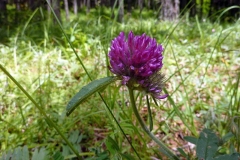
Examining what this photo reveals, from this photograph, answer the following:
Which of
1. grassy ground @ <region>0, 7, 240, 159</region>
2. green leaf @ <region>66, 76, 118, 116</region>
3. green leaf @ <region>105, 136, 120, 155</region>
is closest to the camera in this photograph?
green leaf @ <region>66, 76, 118, 116</region>

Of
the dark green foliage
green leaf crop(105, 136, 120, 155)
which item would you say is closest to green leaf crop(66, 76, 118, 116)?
green leaf crop(105, 136, 120, 155)

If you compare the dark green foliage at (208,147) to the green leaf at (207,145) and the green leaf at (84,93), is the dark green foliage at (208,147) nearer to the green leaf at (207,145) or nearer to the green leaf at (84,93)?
the green leaf at (207,145)

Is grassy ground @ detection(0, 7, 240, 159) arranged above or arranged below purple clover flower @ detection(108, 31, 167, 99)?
below

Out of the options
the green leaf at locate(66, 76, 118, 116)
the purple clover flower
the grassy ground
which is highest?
the purple clover flower

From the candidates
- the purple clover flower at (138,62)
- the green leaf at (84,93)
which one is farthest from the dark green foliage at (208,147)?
the green leaf at (84,93)

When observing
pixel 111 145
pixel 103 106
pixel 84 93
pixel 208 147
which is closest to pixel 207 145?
pixel 208 147

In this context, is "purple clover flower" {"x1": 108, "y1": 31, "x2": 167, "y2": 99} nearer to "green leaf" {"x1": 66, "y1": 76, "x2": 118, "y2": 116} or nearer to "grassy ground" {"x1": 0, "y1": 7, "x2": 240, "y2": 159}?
"green leaf" {"x1": 66, "y1": 76, "x2": 118, "y2": 116}

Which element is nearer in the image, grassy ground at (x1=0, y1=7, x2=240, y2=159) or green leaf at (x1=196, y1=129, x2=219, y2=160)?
green leaf at (x1=196, y1=129, x2=219, y2=160)

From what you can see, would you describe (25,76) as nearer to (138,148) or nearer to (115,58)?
(138,148)
